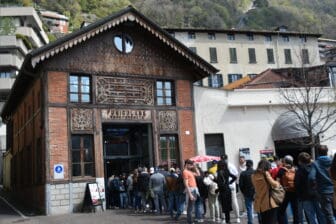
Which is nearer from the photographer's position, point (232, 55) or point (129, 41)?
point (129, 41)

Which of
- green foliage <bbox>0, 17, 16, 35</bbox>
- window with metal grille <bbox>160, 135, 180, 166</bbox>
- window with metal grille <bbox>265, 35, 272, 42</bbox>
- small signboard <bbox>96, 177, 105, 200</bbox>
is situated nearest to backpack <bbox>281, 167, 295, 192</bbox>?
small signboard <bbox>96, 177, 105, 200</bbox>

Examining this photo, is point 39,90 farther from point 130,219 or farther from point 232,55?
point 232,55

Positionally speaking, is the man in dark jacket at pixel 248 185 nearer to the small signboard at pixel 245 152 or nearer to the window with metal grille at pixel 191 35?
the small signboard at pixel 245 152

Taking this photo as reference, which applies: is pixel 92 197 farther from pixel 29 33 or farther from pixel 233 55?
pixel 29 33

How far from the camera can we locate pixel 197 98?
2377cm

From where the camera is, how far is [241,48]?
54.2m

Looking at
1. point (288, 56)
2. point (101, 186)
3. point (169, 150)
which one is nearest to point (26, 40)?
point (288, 56)

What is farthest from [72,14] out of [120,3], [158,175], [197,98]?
[158,175]

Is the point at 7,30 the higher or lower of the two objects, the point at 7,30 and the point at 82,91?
the higher

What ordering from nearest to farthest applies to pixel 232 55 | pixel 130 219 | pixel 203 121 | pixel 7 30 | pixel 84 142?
pixel 130 219, pixel 84 142, pixel 203 121, pixel 232 55, pixel 7 30

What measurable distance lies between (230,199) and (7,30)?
5625cm

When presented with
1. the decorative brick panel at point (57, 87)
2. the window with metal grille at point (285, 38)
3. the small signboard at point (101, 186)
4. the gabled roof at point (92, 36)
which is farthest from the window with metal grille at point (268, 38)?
the small signboard at point (101, 186)

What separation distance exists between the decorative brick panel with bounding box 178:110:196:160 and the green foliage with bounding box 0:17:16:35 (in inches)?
1834

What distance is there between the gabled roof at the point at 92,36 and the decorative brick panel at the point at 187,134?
253 cm
